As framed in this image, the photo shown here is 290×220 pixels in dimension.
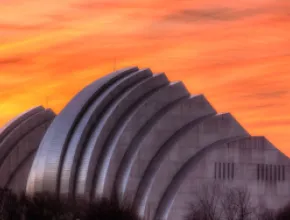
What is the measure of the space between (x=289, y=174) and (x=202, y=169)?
7.59 m

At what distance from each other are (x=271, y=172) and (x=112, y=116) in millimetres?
13753

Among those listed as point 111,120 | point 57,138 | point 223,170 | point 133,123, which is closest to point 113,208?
point 111,120

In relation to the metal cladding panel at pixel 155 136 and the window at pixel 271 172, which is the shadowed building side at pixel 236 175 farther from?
the metal cladding panel at pixel 155 136

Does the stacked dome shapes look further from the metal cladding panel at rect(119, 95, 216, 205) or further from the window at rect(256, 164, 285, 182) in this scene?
the window at rect(256, 164, 285, 182)

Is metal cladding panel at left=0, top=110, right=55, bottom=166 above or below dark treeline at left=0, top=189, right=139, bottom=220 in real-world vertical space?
above

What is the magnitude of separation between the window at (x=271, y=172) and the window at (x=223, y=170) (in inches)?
93.1

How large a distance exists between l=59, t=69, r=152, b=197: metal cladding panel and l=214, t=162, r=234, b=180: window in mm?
9786

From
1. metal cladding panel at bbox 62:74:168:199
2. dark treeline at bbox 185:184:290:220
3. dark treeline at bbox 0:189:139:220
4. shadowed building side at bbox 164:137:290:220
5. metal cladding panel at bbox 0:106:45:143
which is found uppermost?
metal cladding panel at bbox 0:106:45:143

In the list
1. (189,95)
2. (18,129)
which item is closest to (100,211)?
(189,95)

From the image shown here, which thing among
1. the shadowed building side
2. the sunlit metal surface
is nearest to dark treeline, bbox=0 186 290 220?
the shadowed building side

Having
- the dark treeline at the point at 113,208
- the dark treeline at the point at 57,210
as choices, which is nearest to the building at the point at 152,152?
the dark treeline at the point at 113,208

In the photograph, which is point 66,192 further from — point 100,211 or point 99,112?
point 100,211

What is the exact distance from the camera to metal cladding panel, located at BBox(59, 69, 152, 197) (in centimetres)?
10762

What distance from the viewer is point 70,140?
10912 cm
